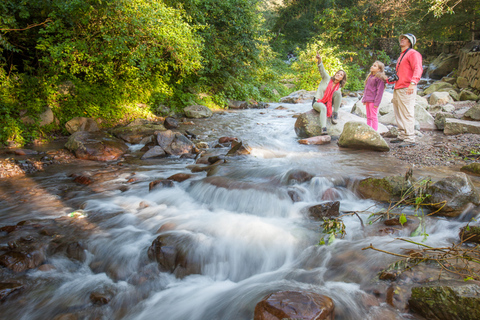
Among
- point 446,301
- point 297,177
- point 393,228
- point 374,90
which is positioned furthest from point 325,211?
point 374,90

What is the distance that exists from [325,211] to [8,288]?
388 centimetres

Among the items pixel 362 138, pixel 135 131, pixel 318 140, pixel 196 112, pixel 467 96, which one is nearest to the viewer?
pixel 362 138

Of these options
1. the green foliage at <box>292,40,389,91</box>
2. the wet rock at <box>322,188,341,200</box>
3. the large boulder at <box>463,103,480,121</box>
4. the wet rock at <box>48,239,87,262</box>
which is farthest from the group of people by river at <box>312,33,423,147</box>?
the green foliage at <box>292,40,389,91</box>

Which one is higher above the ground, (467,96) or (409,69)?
(409,69)

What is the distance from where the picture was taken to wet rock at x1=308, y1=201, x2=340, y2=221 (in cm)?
425

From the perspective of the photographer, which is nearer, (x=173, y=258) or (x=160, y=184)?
(x=173, y=258)

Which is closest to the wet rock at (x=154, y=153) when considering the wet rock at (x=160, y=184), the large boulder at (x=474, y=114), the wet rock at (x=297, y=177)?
the wet rock at (x=160, y=184)

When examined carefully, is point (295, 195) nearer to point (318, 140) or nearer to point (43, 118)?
point (318, 140)

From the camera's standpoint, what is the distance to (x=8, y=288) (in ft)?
9.56

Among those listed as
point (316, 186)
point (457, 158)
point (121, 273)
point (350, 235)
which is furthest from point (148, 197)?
point (457, 158)

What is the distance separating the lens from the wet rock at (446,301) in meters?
2.09

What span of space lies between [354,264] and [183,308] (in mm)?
1869

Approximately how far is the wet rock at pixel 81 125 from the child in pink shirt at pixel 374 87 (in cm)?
815

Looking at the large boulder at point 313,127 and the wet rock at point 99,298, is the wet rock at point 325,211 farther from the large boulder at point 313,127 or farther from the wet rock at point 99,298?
the large boulder at point 313,127
